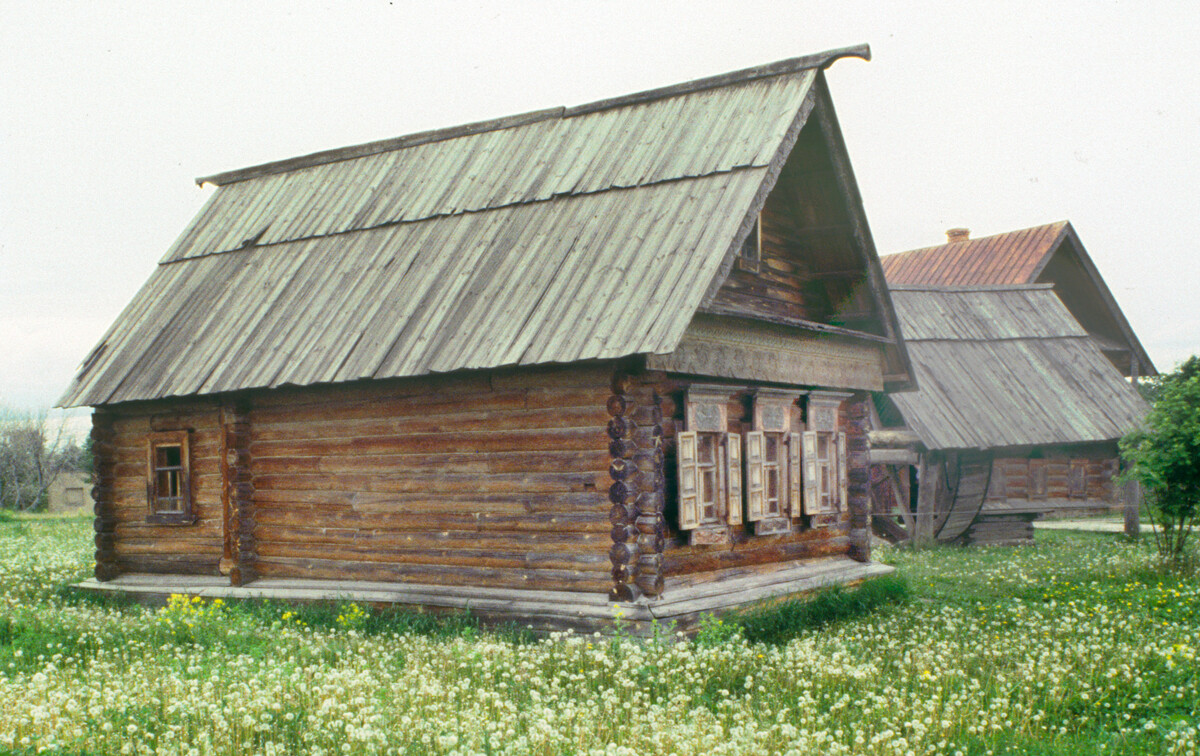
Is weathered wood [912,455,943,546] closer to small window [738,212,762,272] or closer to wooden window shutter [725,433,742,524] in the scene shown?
small window [738,212,762,272]

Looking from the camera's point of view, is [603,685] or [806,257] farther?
[806,257]

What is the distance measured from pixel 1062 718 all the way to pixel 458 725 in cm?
430

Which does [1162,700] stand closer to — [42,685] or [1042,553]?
[42,685]

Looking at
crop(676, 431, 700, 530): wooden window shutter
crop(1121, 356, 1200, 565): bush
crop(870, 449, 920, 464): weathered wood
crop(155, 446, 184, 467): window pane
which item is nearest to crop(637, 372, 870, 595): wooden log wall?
crop(676, 431, 700, 530): wooden window shutter

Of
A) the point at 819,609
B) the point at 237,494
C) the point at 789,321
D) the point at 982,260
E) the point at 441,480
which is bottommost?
the point at 819,609

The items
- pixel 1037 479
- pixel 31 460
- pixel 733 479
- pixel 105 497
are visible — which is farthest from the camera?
pixel 31 460

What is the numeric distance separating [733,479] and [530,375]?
8.09 ft

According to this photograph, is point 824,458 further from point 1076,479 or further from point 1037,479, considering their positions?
point 1076,479

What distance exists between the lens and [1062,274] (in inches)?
1249

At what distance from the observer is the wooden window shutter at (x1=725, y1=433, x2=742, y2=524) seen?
11766 millimetres

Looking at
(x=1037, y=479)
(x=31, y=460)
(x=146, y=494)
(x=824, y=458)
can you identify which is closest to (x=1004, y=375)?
(x=1037, y=479)

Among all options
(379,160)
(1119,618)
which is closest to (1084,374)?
(1119,618)

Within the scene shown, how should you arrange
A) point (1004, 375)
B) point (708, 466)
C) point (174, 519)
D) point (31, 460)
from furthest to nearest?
point (31, 460)
point (1004, 375)
point (174, 519)
point (708, 466)

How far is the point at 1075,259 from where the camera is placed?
102ft
